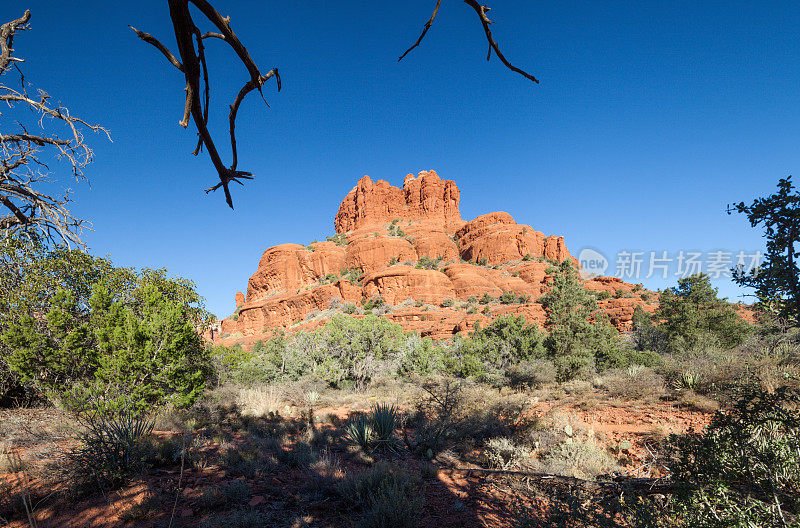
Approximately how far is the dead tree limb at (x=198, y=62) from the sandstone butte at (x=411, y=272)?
3324 cm

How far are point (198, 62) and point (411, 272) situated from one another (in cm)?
4597

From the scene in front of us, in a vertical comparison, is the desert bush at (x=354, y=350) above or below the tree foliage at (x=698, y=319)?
below

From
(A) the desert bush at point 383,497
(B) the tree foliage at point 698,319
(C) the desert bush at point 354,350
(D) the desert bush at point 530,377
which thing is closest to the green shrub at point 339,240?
(C) the desert bush at point 354,350

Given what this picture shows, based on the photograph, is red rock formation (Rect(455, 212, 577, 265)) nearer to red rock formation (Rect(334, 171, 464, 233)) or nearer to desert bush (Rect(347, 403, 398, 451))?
red rock formation (Rect(334, 171, 464, 233))

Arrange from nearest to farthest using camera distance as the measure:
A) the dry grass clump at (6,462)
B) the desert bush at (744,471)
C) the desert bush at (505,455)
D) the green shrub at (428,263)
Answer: the desert bush at (744,471)
the dry grass clump at (6,462)
the desert bush at (505,455)
the green shrub at (428,263)

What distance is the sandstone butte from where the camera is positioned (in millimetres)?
40094

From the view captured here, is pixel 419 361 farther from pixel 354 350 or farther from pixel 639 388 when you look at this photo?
pixel 639 388

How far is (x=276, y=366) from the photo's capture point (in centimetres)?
1513

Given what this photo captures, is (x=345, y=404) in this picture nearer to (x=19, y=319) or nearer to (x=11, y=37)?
(x=19, y=319)

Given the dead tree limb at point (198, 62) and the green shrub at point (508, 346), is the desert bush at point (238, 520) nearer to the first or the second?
the dead tree limb at point (198, 62)

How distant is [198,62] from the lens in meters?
0.94

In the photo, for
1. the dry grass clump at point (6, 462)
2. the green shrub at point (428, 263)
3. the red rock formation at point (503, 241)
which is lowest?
the dry grass clump at point (6, 462)

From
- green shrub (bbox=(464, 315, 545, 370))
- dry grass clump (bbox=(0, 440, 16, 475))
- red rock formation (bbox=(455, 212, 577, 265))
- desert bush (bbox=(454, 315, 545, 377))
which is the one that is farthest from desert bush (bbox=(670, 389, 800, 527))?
red rock formation (bbox=(455, 212, 577, 265))

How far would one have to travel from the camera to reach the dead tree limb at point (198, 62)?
869 mm
